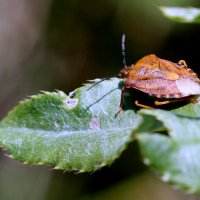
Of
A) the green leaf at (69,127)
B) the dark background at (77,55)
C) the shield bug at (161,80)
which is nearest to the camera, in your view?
the green leaf at (69,127)

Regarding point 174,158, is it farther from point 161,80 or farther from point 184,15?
point 161,80

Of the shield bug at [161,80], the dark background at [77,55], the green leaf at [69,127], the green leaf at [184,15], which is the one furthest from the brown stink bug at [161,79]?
the dark background at [77,55]

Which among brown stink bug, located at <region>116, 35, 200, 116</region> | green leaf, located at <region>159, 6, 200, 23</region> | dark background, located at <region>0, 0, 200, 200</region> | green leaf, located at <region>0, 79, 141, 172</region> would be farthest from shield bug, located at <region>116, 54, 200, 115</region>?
dark background, located at <region>0, 0, 200, 200</region>

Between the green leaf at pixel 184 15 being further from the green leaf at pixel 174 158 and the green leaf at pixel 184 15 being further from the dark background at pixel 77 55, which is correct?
the dark background at pixel 77 55

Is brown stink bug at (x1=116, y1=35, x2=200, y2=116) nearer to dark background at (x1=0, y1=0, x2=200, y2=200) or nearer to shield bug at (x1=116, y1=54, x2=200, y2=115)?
shield bug at (x1=116, y1=54, x2=200, y2=115)

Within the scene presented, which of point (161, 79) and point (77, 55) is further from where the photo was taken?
point (77, 55)

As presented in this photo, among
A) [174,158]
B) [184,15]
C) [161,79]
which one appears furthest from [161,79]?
[174,158]

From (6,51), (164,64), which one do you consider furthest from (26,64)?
(164,64)
